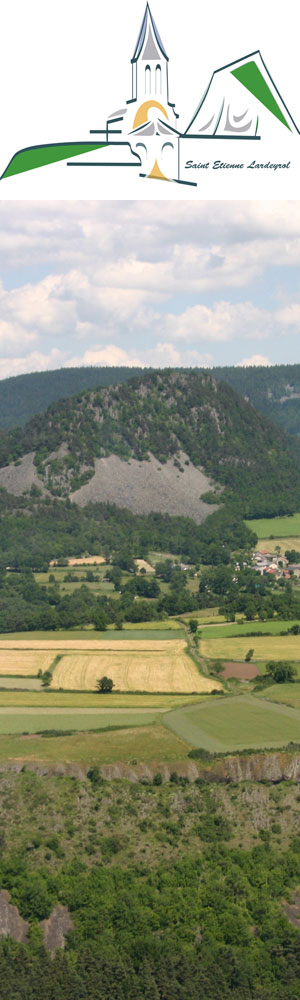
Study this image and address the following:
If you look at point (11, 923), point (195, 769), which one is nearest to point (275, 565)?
point (195, 769)

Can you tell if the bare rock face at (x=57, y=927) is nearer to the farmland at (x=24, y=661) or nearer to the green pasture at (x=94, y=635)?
the farmland at (x=24, y=661)

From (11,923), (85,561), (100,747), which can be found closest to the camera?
(11,923)

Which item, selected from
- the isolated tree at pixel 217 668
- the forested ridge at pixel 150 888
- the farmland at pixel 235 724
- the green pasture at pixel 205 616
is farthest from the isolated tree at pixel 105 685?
the green pasture at pixel 205 616

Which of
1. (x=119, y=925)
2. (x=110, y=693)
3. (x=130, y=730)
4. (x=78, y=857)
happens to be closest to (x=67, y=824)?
(x=78, y=857)

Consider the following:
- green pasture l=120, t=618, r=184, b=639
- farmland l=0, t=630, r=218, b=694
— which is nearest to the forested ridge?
farmland l=0, t=630, r=218, b=694

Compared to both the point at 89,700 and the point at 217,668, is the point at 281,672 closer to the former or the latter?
the point at 217,668

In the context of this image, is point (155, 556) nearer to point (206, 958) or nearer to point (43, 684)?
point (43, 684)

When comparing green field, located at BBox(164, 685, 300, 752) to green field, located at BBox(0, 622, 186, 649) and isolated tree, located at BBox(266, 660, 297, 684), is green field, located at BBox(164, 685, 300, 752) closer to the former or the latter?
isolated tree, located at BBox(266, 660, 297, 684)
